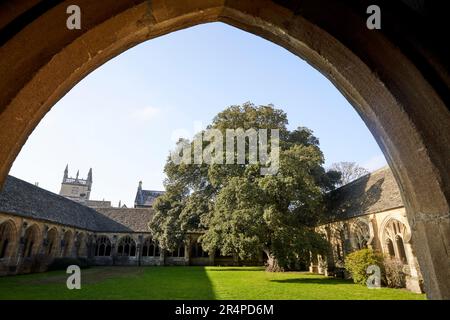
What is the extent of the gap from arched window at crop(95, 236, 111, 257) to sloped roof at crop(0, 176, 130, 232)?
1.13 m

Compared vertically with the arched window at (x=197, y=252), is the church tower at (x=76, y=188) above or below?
above

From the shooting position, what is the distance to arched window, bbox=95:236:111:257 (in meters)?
32.3

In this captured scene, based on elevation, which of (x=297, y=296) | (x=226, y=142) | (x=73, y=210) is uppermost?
(x=226, y=142)

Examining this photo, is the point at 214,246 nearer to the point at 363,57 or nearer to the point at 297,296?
the point at 297,296

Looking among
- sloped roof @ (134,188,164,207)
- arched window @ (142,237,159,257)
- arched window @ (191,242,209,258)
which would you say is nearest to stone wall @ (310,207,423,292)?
arched window @ (191,242,209,258)

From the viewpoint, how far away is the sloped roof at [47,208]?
20812mm

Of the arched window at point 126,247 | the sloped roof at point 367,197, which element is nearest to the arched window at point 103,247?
the arched window at point 126,247

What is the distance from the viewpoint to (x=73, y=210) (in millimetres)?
30781

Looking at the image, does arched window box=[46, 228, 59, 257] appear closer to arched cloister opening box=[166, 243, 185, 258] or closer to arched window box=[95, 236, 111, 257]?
→ arched window box=[95, 236, 111, 257]

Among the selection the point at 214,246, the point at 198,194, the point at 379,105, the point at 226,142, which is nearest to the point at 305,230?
the point at 214,246

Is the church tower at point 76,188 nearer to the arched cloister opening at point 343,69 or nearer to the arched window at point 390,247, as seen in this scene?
the arched window at point 390,247

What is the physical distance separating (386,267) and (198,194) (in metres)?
16.8

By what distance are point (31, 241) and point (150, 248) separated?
13.3 meters

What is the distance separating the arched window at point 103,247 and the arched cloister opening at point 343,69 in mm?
35450
